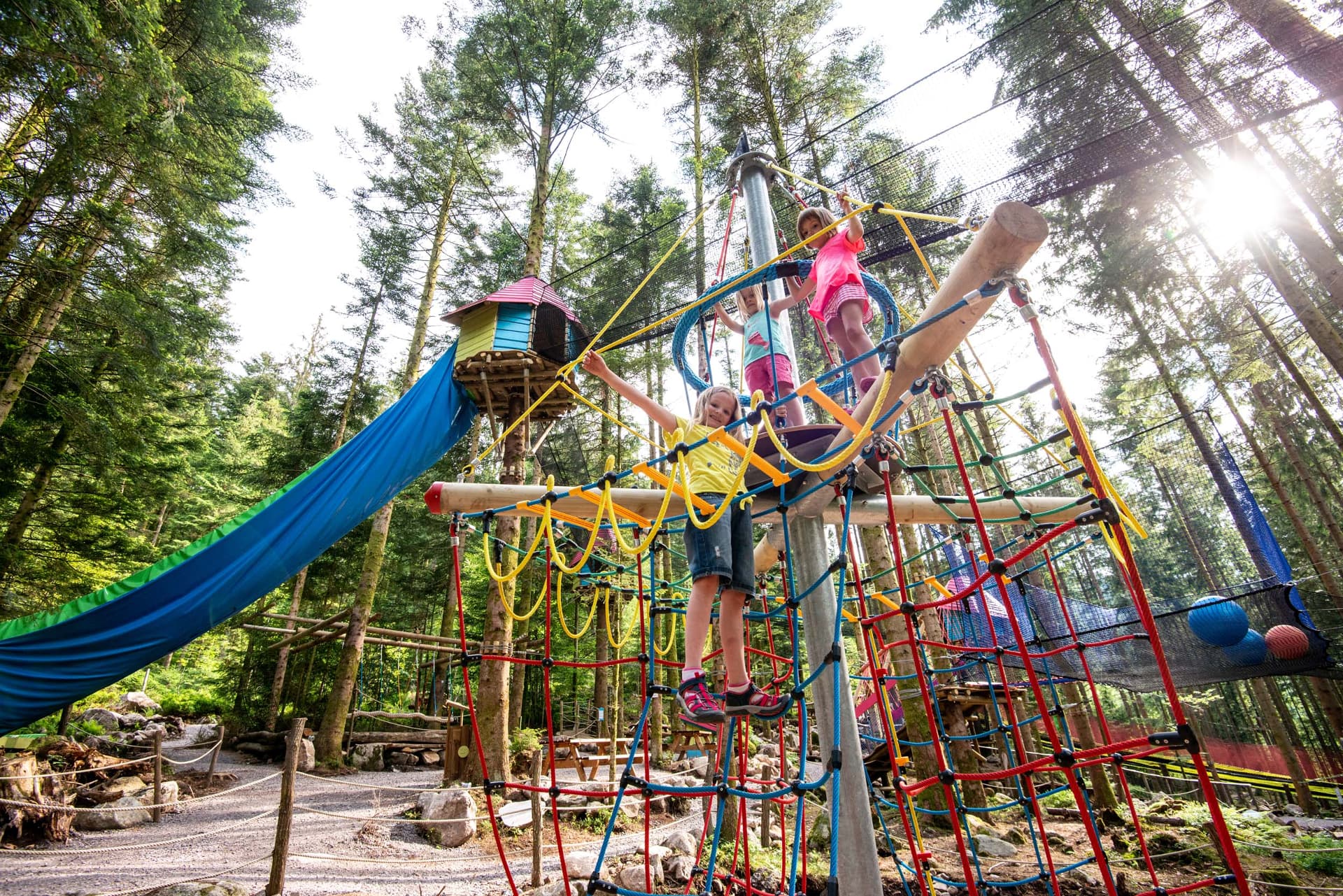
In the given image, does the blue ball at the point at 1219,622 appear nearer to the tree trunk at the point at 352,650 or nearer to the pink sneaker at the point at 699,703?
the pink sneaker at the point at 699,703

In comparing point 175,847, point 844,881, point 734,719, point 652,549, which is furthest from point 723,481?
point 175,847

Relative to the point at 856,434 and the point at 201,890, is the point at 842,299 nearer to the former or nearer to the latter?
the point at 856,434

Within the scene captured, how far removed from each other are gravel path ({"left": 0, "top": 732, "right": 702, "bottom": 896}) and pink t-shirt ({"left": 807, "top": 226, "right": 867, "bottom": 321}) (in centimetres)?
350

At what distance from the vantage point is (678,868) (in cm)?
412

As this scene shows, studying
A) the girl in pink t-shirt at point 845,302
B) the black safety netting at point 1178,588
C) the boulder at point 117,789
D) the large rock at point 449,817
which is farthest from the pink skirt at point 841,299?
the boulder at point 117,789

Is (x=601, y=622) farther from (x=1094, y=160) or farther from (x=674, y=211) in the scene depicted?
(x=1094, y=160)

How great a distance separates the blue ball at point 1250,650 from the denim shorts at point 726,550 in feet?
16.2

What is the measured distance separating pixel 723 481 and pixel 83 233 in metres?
7.60

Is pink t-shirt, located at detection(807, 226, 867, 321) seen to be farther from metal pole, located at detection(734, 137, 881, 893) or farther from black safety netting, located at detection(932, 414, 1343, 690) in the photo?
black safety netting, located at detection(932, 414, 1343, 690)

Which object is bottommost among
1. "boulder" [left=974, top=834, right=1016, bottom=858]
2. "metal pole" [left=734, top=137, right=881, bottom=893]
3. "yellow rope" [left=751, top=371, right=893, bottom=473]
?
"boulder" [left=974, top=834, right=1016, bottom=858]

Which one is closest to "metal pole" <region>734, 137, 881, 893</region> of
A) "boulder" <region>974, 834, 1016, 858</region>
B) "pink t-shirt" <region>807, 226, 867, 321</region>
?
"pink t-shirt" <region>807, 226, 867, 321</region>

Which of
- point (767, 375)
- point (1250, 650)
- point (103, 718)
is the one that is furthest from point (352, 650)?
point (1250, 650)

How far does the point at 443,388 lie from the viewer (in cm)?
486

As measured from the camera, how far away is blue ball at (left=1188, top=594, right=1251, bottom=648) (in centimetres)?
462
